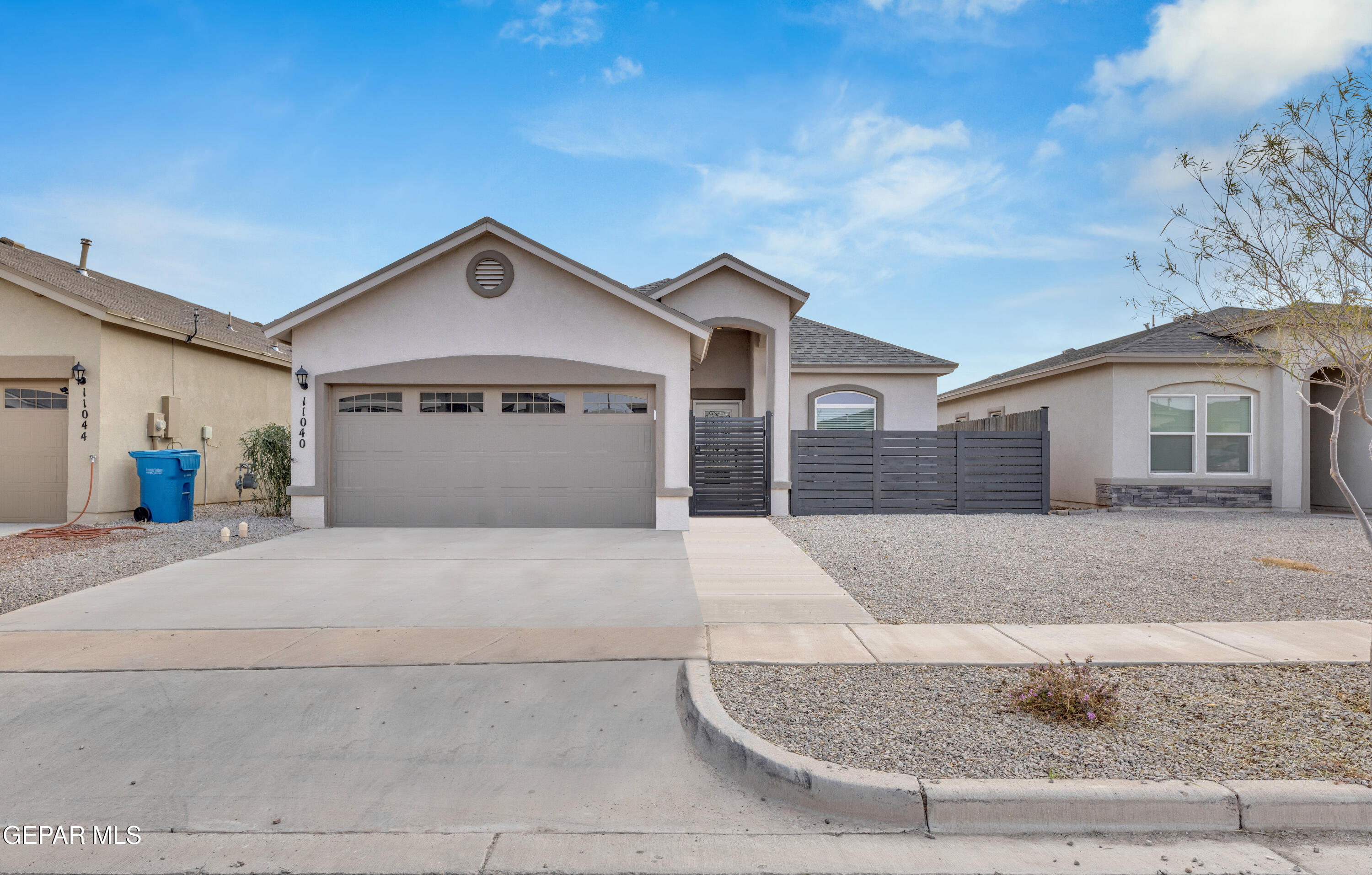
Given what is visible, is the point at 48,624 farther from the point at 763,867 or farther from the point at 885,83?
the point at 885,83

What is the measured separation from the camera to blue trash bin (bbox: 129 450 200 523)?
11805 millimetres

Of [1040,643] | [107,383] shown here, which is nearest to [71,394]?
[107,383]

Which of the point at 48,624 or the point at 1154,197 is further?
the point at 48,624

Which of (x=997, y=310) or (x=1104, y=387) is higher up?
(x=997, y=310)

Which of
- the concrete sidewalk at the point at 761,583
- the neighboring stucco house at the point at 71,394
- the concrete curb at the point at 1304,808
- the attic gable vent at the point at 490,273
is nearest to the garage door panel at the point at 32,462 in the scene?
the neighboring stucco house at the point at 71,394

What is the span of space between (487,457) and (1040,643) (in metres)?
8.96

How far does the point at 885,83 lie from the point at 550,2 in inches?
264

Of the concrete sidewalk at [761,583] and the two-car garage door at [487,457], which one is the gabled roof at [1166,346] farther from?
the two-car garage door at [487,457]

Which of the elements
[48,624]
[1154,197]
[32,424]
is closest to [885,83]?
[1154,197]

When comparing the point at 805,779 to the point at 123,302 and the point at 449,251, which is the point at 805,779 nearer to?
the point at 449,251

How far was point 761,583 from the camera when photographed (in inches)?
292

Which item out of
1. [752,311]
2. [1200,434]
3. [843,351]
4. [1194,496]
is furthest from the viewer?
[843,351]

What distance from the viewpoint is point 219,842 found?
2.87 m

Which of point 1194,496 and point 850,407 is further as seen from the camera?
point 850,407
